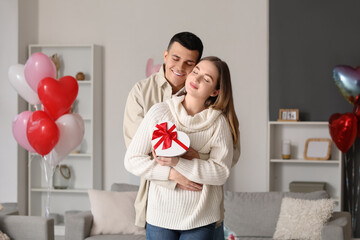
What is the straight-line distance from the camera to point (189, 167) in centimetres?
206

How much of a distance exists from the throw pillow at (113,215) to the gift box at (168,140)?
2.90 metres

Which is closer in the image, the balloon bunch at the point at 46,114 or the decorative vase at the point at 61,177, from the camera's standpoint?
the balloon bunch at the point at 46,114

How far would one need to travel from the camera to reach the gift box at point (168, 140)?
6.57 ft

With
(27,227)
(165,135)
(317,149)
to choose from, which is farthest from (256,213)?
(165,135)

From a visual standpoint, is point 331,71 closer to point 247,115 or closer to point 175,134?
point 247,115

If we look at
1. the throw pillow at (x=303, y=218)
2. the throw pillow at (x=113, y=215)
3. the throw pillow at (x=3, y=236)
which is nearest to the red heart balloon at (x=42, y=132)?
the throw pillow at (x=113, y=215)

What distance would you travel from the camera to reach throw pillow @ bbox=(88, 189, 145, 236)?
15.9 ft

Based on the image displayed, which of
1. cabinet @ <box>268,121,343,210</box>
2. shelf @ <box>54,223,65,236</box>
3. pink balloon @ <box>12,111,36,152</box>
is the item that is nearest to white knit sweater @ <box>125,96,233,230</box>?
pink balloon @ <box>12,111,36,152</box>

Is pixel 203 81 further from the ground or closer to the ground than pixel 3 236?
further from the ground

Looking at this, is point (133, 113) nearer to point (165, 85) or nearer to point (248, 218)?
point (165, 85)

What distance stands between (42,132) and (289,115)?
2.53 meters

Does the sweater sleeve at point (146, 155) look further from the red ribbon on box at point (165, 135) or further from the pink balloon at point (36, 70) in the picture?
the pink balloon at point (36, 70)

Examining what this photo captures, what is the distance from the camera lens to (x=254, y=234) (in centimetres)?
477

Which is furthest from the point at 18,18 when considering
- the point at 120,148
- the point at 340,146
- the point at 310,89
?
the point at 340,146
